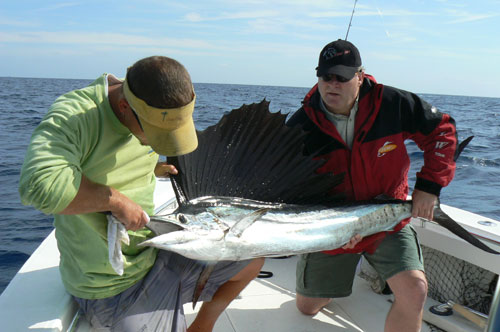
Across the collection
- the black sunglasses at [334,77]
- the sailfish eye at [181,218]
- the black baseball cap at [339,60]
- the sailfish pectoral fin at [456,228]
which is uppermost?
the black baseball cap at [339,60]

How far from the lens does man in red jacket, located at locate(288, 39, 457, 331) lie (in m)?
2.06

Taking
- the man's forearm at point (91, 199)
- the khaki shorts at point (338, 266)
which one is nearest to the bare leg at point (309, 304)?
the khaki shorts at point (338, 266)

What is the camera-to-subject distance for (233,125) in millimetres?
1841

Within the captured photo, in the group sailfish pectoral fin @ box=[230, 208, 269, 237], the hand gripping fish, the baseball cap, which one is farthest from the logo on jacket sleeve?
the baseball cap

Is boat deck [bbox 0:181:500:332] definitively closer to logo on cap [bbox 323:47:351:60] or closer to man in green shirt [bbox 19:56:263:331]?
man in green shirt [bbox 19:56:263:331]

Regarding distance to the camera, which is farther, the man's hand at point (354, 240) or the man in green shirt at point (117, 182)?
the man's hand at point (354, 240)

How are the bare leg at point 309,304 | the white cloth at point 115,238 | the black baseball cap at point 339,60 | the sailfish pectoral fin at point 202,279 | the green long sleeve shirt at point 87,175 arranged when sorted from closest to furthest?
the green long sleeve shirt at point 87,175, the white cloth at point 115,238, the sailfish pectoral fin at point 202,279, the black baseball cap at point 339,60, the bare leg at point 309,304

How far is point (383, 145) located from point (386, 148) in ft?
0.07

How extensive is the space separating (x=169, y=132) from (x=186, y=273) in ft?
2.42

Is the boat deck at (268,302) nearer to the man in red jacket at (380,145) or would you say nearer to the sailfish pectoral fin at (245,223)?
the man in red jacket at (380,145)

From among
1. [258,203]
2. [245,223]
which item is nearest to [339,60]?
[258,203]

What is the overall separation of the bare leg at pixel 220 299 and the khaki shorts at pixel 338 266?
0.50m

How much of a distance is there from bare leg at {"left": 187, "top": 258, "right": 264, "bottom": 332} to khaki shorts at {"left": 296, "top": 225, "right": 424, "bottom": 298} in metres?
0.50

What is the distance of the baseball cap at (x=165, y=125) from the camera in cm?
126
